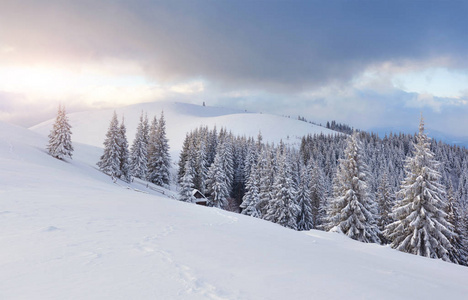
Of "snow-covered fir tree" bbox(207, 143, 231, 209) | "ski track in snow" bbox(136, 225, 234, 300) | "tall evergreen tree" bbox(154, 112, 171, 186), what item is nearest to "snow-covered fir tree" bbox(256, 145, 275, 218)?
"snow-covered fir tree" bbox(207, 143, 231, 209)

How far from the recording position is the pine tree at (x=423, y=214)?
68.3 ft

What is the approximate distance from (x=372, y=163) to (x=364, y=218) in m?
115

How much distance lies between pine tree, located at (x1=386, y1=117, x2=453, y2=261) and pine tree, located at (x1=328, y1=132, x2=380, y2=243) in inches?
126

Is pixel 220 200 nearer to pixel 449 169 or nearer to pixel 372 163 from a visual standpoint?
pixel 372 163

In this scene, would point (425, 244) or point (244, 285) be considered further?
point (425, 244)

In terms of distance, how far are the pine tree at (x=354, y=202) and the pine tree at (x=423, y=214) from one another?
319 cm

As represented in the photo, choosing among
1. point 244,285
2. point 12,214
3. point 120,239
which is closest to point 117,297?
point 244,285

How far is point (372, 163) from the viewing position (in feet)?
418

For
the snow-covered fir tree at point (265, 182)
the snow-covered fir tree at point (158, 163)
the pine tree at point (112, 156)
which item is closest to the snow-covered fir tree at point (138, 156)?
the snow-covered fir tree at point (158, 163)

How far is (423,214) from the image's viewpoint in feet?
68.6

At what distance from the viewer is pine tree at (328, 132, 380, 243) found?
84.4 ft

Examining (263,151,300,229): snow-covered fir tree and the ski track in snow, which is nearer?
the ski track in snow

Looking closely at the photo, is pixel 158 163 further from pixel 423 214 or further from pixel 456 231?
pixel 456 231

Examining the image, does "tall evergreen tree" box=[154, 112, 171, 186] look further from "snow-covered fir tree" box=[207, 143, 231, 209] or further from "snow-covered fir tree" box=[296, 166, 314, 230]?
"snow-covered fir tree" box=[296, 166, 314, 230]
